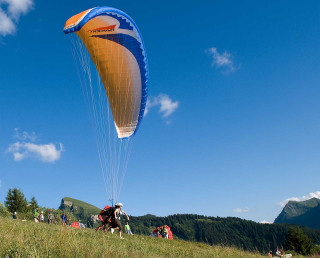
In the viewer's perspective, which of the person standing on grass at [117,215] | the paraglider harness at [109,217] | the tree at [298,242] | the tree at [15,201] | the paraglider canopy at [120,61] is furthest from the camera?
the tree at [298,242]

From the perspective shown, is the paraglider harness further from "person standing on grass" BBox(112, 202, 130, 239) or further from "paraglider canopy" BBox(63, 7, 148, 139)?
"paraglider canopy" BBox(63, 7, 148, 139)

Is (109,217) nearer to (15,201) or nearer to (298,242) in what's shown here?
(15,201)

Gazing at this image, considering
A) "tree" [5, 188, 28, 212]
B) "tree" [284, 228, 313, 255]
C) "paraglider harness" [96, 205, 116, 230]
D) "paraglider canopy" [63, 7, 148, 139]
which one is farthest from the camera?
"tree" [284, 228, 313, 255]

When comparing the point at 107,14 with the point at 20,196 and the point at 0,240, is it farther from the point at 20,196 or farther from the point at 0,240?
the point at 20,196

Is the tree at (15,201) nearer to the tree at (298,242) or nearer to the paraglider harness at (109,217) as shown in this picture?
the paraglider harness at (109,217)

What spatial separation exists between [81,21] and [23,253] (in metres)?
8.54

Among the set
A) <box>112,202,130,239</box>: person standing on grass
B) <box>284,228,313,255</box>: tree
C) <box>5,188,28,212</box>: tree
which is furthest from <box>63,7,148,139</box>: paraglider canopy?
<box>284,228,313,255</box>: tree

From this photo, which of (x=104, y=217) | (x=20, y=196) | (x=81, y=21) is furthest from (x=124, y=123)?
(x=20, y=196)

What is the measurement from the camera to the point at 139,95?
14820mm

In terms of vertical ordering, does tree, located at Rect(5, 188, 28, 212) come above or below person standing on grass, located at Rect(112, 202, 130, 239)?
above

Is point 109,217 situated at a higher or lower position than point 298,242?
higher

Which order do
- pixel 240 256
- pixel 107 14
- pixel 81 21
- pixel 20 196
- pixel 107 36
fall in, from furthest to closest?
pixel 20 196 < pixel 107 36 < pixel 107 14 < pixel 81 21 < pixel 240 256


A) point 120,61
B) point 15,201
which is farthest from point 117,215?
point 15,201

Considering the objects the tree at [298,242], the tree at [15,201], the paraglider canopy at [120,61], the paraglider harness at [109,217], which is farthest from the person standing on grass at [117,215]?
the tree at [298,242]
